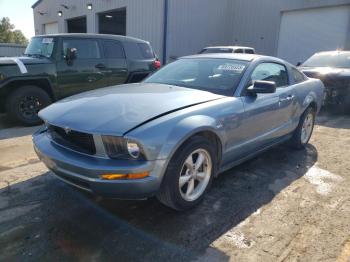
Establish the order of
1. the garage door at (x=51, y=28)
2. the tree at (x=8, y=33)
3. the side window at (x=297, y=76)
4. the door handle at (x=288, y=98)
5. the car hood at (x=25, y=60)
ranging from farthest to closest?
the tree at (x=8, y=33)
the garage door at (x=51, y=28)
the car hood at (x=25, y=60)
the side window at (x=297, y=76)
the door handle at (x=288, y=98)

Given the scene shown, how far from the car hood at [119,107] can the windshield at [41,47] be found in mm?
3667

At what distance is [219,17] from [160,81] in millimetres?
14778

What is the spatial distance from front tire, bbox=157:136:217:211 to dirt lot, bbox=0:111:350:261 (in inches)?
6.5

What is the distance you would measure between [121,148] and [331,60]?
8.46 metres

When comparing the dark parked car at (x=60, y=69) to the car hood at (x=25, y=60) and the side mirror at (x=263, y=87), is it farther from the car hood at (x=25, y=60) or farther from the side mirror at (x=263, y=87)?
the side mirror at (x=263, y=87)

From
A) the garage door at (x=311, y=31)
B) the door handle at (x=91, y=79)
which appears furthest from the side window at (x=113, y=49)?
the garage door at (x=311, y=31)

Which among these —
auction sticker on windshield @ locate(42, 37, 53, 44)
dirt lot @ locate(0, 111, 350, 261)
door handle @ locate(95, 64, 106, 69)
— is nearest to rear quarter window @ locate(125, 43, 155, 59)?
door handle @ locate(95, 64, 106, 69)

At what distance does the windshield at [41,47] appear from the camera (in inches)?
268

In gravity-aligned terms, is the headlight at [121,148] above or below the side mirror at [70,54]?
below

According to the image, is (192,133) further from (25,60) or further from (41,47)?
(41,47)

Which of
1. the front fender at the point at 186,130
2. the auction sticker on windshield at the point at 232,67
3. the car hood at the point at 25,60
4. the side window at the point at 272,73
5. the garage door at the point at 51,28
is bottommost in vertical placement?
the front fender at the point at 186,130

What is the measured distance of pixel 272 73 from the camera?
448 centimetres

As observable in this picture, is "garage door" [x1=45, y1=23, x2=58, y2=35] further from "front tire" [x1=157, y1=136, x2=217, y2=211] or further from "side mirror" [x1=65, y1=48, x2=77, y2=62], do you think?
"front tire" [x1=157, y1=136, x2=217, y2=211]

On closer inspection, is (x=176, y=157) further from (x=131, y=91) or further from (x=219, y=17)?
(x=219, y=17)
